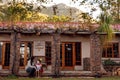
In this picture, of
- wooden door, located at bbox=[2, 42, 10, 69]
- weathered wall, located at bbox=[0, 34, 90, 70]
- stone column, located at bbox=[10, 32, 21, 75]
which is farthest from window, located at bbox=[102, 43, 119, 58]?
stone column, located at bbox=[10, 32, 21, 75]

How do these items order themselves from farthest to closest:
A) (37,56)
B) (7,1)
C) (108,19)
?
(37,56) → (108,19) → (7,1)

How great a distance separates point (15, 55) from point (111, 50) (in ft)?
29.7

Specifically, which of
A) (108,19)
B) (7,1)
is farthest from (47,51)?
(7,1)

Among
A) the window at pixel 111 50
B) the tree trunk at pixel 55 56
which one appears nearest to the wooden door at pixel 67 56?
the window at pixel 111 50

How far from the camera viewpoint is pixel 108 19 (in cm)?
1797

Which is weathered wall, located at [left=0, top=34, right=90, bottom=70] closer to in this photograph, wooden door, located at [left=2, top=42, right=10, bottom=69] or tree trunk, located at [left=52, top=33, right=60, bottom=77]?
wooden door, located at [left=2, top=42, right=10, bottom=69]

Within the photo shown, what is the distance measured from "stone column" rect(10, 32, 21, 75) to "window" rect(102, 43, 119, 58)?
8.38 meters

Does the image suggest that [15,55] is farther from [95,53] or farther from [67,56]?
[67,56]

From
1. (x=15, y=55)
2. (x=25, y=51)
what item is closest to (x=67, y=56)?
(x=25, y=51)

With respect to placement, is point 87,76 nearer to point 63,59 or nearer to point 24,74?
point 24,74

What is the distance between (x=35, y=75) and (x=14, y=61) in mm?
1564

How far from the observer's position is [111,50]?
24.1m

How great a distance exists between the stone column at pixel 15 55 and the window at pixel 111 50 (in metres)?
8.38

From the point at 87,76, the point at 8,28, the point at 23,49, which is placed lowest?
the point at 87,76
